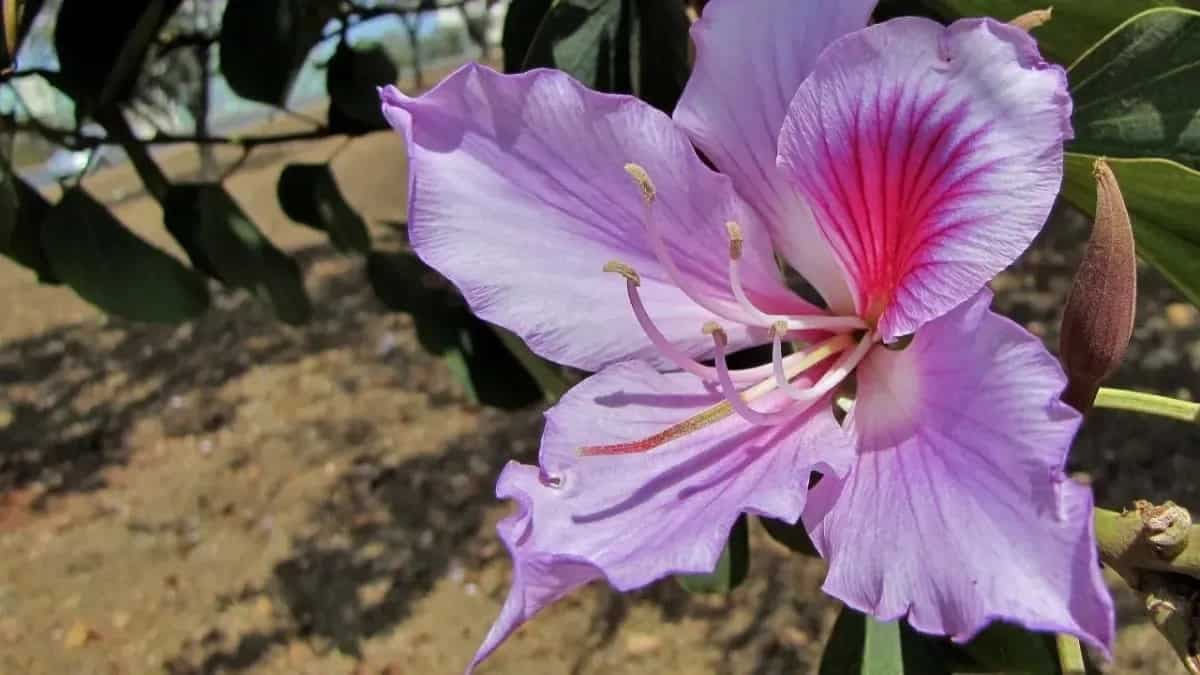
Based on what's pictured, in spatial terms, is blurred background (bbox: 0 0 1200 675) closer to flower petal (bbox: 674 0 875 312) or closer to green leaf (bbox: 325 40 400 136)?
green leaf (bbox: 325 40 400 136)

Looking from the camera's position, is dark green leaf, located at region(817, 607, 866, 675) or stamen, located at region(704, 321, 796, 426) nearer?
stamen, located at region(704, 321, 796, 426)

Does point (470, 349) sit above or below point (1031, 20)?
below

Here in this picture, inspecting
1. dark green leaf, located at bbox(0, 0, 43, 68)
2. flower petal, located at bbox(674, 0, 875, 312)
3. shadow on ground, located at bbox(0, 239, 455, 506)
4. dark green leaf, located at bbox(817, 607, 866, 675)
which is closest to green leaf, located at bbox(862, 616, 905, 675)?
dark green leaf, located at bbox(817, 607, 866, 675)

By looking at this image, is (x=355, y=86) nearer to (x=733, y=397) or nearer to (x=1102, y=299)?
(x=733, y=397)

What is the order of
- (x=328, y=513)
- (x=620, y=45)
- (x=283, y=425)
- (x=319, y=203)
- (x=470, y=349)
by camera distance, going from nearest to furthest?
(x=620, y=45) → (x=470, y=349) → (x=319, y=203) → (x=328, y=513) → (x=283, y=425)

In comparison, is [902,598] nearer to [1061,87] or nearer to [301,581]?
[1061,87]

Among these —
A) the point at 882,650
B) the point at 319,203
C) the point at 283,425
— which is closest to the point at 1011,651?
the point at 882,650

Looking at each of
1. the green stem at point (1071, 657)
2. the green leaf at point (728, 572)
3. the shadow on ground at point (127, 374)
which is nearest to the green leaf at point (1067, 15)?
the green stem at point (1071, 657)
